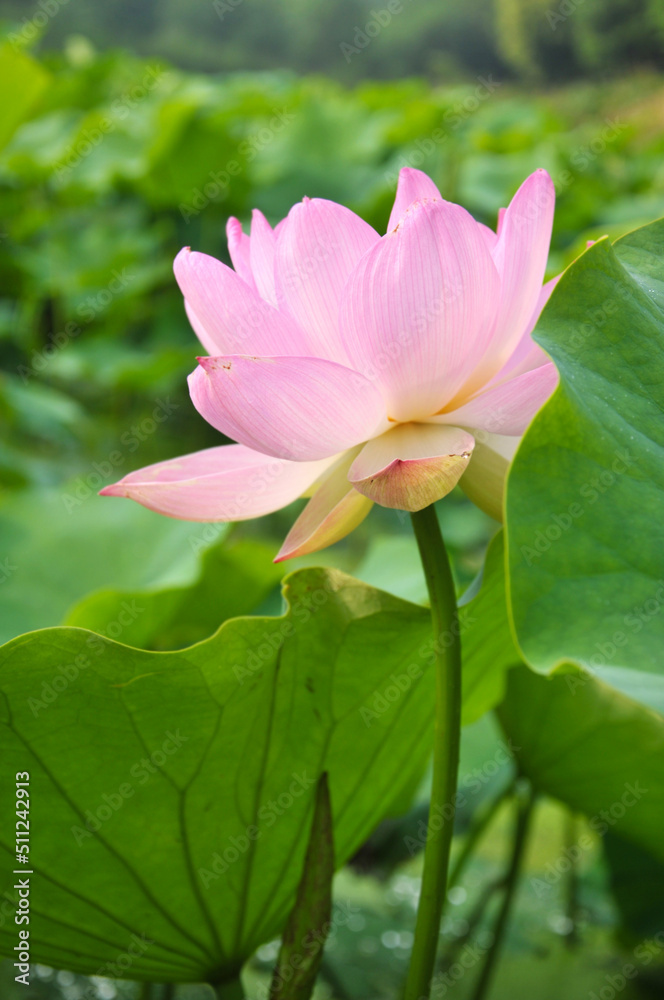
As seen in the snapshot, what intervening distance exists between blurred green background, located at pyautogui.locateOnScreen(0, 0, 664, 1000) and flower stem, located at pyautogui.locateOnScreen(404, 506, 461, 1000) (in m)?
0.19

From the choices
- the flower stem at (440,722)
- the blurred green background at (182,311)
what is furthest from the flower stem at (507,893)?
the flower stem at (440,722)

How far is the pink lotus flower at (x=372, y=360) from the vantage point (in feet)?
0.83

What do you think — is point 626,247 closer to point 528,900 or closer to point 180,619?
point 180,619

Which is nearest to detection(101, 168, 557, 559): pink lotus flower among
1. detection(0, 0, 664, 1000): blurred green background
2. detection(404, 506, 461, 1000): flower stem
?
detection(404, 506, 461, 1000): flower stem

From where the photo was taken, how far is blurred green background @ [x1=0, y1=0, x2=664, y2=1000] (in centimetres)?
62

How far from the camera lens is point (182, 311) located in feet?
6.10

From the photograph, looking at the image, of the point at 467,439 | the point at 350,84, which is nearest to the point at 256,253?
the point at 467,439

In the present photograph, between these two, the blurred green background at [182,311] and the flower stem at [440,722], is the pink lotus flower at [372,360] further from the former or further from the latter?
the blurred green background at [182,311]

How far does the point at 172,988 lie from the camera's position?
51 cm

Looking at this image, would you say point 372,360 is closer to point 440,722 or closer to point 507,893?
point 440,722

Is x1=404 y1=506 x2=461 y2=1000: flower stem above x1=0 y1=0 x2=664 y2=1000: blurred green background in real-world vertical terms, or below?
below

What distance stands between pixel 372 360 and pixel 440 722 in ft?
0.39

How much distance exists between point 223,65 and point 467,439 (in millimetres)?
5095

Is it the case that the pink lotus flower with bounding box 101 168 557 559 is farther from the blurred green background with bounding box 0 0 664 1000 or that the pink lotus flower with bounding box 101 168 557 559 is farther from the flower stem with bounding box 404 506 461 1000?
the blurred green background with bounding box 0 0 664 1000
